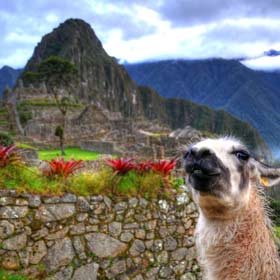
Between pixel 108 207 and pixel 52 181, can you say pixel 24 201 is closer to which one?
pixel 52 181

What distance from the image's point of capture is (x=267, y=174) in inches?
105

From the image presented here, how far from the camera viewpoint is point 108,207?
5.73 meters

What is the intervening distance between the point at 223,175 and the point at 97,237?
366 cm

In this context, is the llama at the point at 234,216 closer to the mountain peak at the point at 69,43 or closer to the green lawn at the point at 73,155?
the green lawn at the point at 73,155

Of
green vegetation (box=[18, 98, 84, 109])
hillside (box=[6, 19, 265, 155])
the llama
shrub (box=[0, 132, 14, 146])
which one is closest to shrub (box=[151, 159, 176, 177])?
the llama

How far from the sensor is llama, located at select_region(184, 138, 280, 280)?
Result: 8.04 feet

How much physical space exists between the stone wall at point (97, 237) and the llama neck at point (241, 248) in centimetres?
315

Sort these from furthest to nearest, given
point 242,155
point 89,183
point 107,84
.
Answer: point 107,84 < point 89,183 < point 242,155

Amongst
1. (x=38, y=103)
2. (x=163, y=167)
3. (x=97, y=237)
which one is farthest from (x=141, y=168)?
(x=38, y=103)

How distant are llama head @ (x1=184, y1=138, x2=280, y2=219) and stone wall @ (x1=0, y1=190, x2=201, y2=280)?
3287mm

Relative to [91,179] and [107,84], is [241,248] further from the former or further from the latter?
[107,84]

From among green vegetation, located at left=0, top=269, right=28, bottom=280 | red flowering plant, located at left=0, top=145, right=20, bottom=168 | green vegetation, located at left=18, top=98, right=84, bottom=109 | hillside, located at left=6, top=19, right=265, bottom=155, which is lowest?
green vegetation, located at left=0, top=269, right=28, bottom=280

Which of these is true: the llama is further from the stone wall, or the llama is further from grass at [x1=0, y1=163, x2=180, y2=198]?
grass at [x1=0, y1=163, x2=180, y2=198]

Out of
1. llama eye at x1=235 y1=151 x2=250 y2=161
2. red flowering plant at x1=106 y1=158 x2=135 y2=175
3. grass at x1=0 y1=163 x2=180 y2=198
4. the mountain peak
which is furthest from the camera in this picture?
the mountain peak
